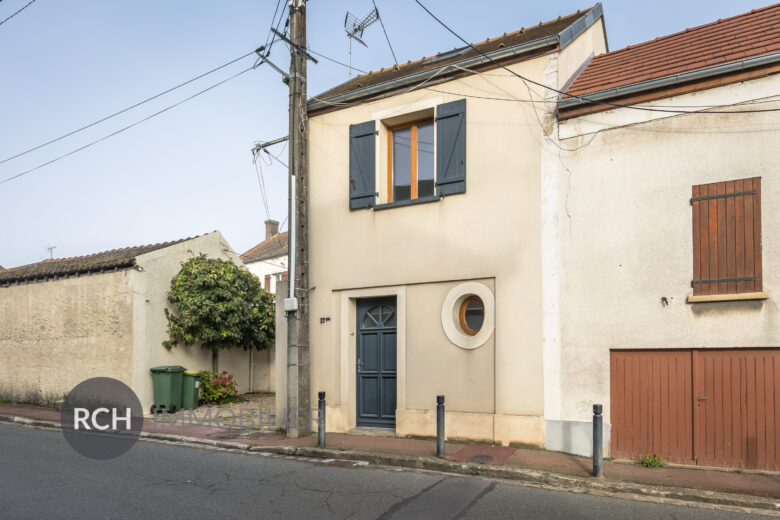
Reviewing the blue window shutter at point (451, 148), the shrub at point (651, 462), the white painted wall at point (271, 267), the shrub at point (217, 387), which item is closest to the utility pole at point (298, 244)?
→ the blue window shutter at point (451, 148)

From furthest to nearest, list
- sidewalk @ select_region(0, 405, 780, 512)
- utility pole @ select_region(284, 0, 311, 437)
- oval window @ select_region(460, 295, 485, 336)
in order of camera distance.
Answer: utility pole @ select_region(284, 0, 311, 437), oval window @ select_region(460, 295, 485, 336), sidewalk @ select_region(0, 405, 780, 512)

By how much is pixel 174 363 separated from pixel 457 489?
933 centimetres

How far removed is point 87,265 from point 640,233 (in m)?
12.1

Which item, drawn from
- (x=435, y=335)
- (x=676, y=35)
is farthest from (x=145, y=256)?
(x=676, y=35)

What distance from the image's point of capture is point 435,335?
9742 millimetres

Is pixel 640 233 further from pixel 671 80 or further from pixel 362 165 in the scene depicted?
pixel 362 165

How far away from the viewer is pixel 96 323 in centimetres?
1386

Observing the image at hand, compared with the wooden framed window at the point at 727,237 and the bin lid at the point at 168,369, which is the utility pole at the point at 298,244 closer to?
the bin lid at the point at 168,369

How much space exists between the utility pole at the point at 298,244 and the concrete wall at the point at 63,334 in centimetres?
524

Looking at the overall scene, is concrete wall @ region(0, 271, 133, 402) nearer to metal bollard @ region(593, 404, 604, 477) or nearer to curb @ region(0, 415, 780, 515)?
curb @ region(0, 415, 780, 515)

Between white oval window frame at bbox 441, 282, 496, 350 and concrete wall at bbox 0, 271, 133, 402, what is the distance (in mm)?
Answer: 7519

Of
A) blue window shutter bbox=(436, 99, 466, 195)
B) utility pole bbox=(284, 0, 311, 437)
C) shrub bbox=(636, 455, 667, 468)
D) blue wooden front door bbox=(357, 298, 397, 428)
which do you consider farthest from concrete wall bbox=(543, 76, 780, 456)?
utility pole bbox=(284, 0, 311, 437)

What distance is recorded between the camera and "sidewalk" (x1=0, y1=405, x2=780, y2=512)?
6496 mm

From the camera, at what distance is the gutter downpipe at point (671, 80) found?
7539 mm
